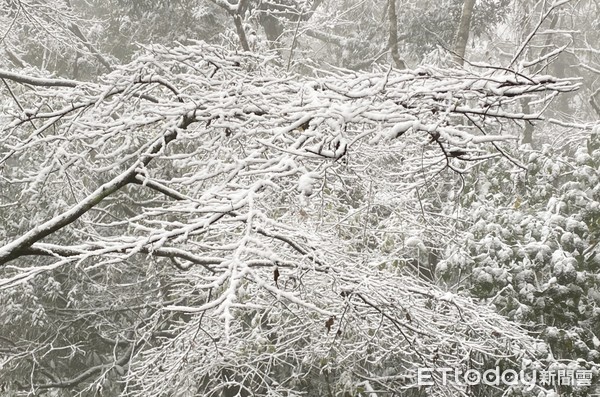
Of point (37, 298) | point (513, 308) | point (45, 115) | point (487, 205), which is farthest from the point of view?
point (37, 298)

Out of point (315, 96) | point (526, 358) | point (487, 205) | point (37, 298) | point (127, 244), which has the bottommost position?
point (37, 298)

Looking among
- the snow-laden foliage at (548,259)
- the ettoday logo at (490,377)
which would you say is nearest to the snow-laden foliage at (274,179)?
the ettoday logo at (490,377)

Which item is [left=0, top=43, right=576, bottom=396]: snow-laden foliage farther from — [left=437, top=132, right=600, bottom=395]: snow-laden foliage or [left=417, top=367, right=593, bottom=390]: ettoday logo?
[left=437, top=132, right=600, bottom=395]: snow-laden foliage

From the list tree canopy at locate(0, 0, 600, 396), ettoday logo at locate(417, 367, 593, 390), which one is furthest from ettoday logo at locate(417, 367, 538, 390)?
tree canopy at locate(0, 0, 600, 396)

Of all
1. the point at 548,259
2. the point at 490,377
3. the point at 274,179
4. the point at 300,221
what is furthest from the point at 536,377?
the point at 274,179

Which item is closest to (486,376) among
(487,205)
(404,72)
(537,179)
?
(487,205)

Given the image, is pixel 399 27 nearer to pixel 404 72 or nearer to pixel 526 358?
pixel 526 358

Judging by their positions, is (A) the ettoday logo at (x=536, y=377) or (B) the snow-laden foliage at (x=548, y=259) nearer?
(A) the ettoday logo at (x=536, y=377)

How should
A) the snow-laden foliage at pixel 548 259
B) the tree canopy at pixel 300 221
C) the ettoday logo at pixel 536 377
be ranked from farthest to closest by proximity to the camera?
1. the snow-laden foliage at pixel 548 259
2. the ettoday logo at pixel 536 377
3. the tree canopy at pixel 300 221

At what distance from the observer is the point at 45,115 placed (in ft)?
11.5

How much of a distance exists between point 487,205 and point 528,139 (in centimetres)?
637

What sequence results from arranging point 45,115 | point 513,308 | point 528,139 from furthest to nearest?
point 528,139 < point 513,308 < point 45,115

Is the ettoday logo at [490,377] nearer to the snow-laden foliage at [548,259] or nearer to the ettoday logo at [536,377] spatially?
the ettoday logo at [536,377]

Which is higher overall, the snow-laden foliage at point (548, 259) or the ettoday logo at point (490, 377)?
the snow-laden foliage at point (548, 259)
